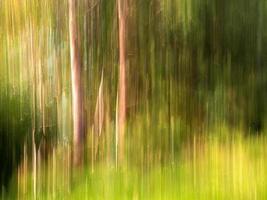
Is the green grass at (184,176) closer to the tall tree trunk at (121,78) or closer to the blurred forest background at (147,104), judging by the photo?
the blurred forest background at (147,104)

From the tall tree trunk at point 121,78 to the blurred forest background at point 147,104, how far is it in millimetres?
14

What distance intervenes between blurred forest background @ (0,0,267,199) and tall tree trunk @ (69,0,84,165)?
0.02 m

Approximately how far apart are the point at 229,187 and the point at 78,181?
0.56m

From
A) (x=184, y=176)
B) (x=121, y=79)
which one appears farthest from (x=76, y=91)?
(x=184, y=176)

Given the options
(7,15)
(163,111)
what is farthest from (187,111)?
(7,15)

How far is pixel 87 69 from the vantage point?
6.33 feet

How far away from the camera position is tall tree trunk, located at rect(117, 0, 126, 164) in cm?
189

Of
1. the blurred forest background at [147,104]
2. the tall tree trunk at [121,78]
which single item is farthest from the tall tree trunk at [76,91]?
the tall tree trunk at [121,78]

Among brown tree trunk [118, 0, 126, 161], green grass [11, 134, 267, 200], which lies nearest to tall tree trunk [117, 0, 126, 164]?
brown tree trunk [118, 0, 126, 161]

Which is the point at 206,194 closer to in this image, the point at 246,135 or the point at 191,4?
the point at 246,135

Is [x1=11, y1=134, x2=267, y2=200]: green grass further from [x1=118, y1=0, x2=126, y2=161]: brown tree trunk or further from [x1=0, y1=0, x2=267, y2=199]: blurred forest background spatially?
[x1=118, y1=0, x2=126, y2=161]: brown tree trunk

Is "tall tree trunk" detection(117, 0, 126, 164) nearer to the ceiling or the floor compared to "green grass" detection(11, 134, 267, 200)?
nearer to the ceiling

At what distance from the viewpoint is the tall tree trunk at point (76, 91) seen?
1.92 meters

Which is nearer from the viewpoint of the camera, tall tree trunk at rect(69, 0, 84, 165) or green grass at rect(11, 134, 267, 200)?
green grass at rect(11, 134, 267, 200)
